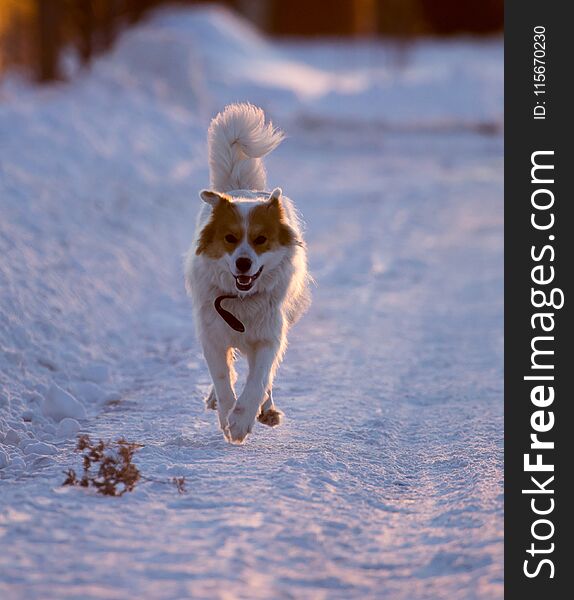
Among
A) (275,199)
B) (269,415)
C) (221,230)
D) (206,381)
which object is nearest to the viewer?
(221,230)

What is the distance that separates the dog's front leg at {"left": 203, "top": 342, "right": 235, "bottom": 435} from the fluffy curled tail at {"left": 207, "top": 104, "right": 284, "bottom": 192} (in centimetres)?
127

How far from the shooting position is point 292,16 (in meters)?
61.9

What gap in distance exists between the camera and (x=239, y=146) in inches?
288

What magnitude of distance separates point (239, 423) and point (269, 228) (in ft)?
3.52

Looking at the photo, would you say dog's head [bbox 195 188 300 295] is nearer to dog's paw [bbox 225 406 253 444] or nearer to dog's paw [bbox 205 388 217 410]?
dog's paw [bbox 225 406 253 444]

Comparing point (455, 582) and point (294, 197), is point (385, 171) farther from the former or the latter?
point (455, 582)

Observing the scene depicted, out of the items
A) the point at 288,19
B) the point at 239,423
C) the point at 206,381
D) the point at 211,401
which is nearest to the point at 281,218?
the point at 239,423

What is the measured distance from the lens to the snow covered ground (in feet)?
15.2

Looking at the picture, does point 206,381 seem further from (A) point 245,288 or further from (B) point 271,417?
(A) point 245,288

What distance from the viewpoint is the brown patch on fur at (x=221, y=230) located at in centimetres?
636

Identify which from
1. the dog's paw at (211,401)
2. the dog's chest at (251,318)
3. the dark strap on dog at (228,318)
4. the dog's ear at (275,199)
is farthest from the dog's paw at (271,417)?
the dog's ear at (275,199)

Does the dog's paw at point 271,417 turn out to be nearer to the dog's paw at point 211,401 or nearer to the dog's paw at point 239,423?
the dog's paw at point 211,401

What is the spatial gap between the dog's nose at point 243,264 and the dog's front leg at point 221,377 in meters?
0.58

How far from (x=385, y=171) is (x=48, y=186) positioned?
30.3ft
